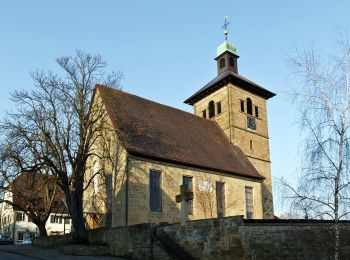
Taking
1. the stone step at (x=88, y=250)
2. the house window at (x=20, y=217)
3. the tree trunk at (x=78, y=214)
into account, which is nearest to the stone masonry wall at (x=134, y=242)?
the stone step at (x=88, y=250)

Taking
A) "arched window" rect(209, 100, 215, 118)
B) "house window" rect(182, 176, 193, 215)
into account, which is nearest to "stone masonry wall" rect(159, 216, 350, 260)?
"house window" rect(182, 176, 193, 215)

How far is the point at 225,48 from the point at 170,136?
1416 centimetres

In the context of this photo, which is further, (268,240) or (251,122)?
(251,122)

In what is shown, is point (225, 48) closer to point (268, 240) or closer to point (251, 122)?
point (251, 122)

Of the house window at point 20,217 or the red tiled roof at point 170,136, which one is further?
the house window at point 20,217

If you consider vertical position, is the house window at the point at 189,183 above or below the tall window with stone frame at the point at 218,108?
below

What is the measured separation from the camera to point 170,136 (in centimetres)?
2800

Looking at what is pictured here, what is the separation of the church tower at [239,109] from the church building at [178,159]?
0.09 m

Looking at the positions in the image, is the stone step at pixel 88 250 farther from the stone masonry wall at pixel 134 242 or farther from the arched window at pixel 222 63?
the arched window at pixel 222 63

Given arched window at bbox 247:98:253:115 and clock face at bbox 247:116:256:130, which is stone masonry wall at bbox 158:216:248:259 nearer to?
clock face at bbox 247:116:256:130

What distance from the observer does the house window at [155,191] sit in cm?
2401

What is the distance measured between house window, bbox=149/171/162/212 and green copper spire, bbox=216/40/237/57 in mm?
18100

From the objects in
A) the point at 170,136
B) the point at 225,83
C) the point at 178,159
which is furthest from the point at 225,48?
the point at 178,159

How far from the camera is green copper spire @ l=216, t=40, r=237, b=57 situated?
38.5 meters
